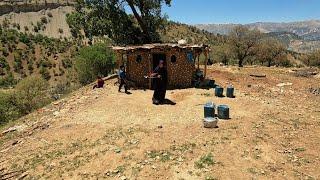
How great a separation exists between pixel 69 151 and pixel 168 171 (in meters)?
3.93

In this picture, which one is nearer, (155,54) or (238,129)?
(238,129)

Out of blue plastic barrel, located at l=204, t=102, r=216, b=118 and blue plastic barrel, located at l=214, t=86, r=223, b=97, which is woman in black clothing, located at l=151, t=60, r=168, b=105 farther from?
blue plastic barrel, located at l=204, t=102, r=216, b=118

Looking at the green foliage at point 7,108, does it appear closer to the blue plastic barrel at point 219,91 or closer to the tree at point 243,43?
the blue plastic barrel at point 219,91

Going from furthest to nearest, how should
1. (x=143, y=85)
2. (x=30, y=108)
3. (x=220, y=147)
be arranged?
(x=30, y=108) → (x=143, y=85) → (x=220, y=147)

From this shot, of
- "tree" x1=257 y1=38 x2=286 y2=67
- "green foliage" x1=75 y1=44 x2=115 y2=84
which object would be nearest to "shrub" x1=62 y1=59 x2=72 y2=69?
"green foliage" x1=75 y1=44 x2=115 y2=84

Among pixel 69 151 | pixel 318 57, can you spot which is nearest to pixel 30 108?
pixel 69 151

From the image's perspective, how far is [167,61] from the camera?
2256cm

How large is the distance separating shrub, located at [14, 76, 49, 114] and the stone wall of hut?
8544 mm

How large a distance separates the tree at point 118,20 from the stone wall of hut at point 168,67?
626 cm

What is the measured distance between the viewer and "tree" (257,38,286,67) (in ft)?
158

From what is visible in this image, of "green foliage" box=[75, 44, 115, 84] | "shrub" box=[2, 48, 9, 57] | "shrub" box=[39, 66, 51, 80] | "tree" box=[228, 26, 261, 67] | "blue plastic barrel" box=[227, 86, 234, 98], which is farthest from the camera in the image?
"shrub" box=[2, 48, 9, 57]

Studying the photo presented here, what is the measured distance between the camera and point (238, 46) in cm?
4544

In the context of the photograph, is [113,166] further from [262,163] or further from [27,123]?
[27,123]

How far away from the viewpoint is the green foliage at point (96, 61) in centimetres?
3459
